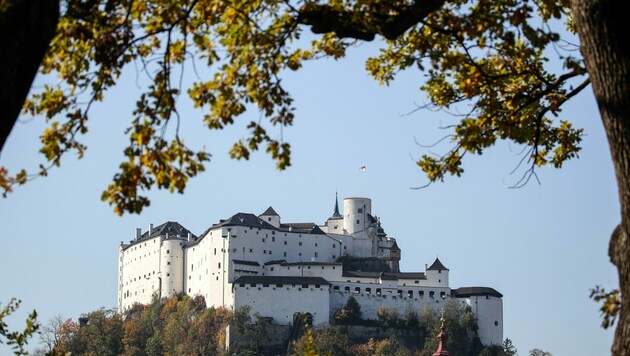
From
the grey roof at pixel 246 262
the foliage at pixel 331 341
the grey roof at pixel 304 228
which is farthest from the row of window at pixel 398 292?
the grey roof at pixel 304 228

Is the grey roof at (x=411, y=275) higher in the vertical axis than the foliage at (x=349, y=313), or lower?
higher

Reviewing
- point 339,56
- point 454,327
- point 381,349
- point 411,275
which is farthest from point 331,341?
point 339,56

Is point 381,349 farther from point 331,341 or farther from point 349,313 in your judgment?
point 349,313

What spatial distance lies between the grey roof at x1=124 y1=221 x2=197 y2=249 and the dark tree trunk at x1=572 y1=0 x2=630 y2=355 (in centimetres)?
10263

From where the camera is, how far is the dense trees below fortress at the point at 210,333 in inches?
3610

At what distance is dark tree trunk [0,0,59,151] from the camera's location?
634 centimetres

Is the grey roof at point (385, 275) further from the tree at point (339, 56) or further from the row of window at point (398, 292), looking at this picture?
the tree at point (339, 56)

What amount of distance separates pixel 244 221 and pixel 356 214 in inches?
397

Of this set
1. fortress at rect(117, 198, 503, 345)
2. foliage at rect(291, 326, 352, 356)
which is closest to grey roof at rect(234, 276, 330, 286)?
fortress at rect(117, 198, 503, 345)

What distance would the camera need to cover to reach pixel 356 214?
107m

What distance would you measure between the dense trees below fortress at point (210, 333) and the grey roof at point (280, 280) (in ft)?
8.68

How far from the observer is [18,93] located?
255 inches

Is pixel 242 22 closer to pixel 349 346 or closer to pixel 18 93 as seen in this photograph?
pixel 18 93

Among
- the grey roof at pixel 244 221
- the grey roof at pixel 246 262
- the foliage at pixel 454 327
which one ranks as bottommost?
the foliage at pixel 454 327
